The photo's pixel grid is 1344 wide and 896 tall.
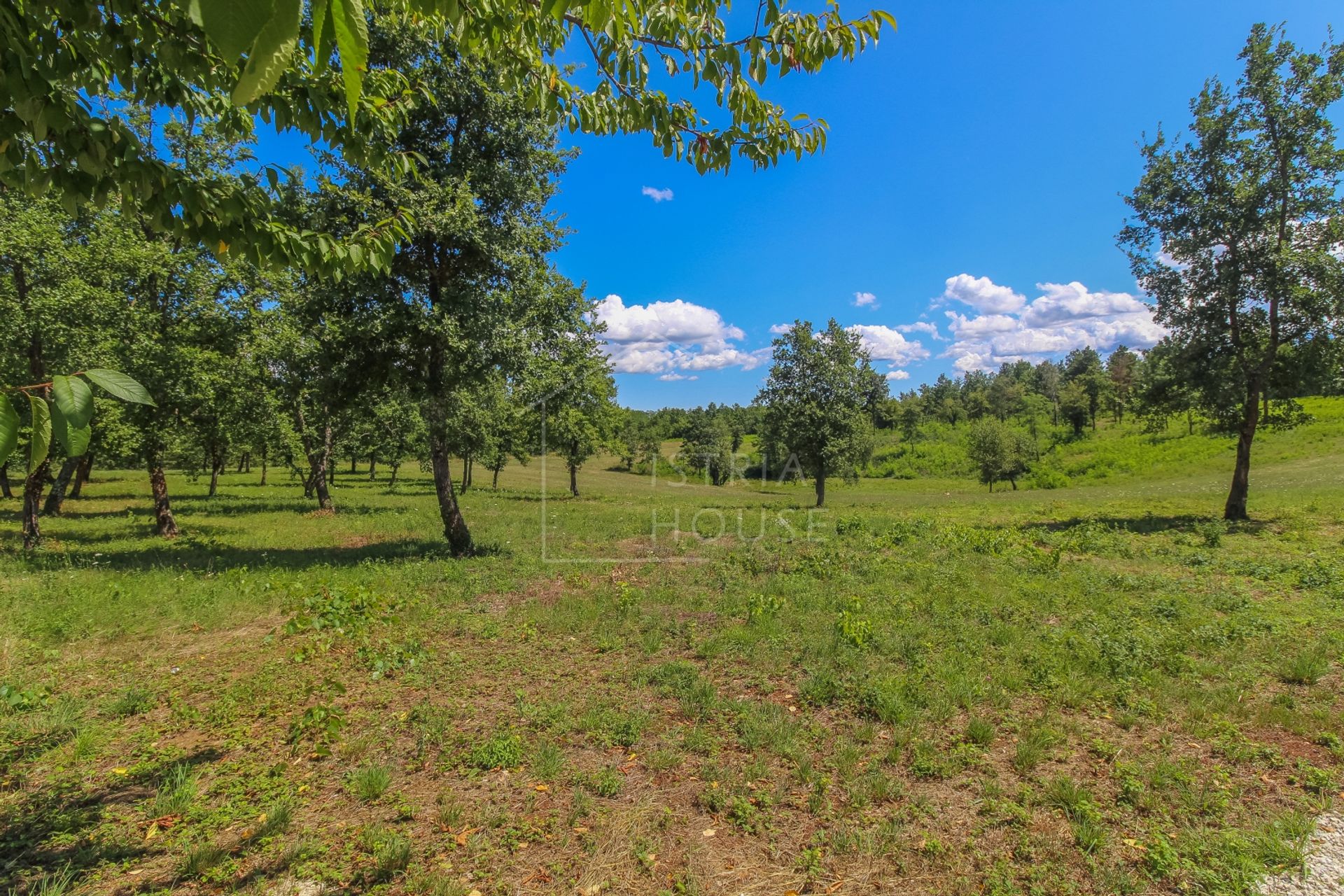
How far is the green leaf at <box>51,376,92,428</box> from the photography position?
5.59 feet

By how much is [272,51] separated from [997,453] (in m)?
52.5

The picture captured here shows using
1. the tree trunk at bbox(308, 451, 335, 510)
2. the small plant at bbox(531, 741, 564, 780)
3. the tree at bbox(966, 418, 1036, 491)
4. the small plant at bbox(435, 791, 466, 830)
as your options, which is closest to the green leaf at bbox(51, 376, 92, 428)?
the small plant at bbox(435, 791, 466, 830)

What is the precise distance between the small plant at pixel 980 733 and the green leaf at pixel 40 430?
695 centimetres

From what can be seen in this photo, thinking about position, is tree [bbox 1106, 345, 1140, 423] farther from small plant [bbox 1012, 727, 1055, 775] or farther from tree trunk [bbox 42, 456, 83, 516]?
tree trunk [bbox 42, 456, 83, 516]

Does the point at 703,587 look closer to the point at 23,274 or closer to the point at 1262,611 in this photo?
the point at 1262,611

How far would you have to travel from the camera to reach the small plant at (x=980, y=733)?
5345 mm

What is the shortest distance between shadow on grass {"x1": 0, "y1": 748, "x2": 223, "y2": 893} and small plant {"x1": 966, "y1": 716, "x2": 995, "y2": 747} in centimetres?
708

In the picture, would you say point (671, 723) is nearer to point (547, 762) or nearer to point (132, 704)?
point (547, 762)

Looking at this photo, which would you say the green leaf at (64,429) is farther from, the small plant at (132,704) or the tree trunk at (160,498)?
the tree trunk at (160,498)

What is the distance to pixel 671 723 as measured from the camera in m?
5.80

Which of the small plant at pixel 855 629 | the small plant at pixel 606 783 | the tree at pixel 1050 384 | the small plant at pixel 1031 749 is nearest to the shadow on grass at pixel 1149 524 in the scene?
the small plant at pixel 855 629

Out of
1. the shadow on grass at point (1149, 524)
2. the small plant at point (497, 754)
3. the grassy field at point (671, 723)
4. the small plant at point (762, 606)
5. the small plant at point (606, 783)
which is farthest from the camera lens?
the shadow on grass at point (1149, 524)

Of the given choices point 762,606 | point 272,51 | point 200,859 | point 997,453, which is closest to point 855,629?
point 762,606

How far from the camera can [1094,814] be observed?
14.0ft
